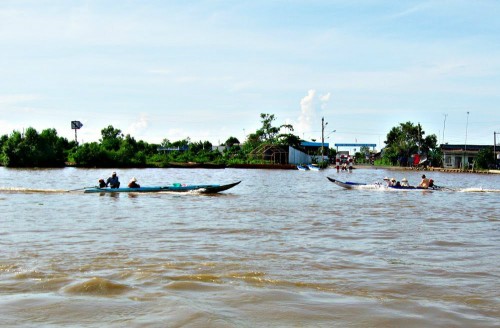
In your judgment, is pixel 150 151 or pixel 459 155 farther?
pixel 150 151

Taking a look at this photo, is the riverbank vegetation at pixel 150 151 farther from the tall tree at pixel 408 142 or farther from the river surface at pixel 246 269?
the river surface at pixel 246 269

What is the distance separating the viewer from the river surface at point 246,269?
527cm

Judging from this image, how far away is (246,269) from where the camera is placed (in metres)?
7.56

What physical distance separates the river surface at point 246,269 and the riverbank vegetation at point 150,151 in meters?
51.3

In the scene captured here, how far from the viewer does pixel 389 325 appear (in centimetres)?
500

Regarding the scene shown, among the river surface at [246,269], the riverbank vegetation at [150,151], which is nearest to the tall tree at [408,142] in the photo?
the riverbank vegetation at [150,151]

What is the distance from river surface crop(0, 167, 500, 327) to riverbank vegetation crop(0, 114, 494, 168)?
2018 inches

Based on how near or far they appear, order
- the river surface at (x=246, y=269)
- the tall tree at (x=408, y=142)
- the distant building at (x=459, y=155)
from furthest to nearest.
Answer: the tall tree at (x=408, y=142) < the distant building at (x=459, y=155) < the river surface at (x=246, y=269)

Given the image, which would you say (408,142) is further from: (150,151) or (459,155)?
(150,151)

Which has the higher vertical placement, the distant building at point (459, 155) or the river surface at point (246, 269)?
the distant building at point (459, 155)

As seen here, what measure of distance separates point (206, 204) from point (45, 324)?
13194 millimetres

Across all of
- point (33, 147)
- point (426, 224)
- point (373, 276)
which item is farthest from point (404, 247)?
point (33, 147)

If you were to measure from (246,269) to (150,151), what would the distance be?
7379cm

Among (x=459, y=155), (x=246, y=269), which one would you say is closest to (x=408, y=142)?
(x=459, y=155)
